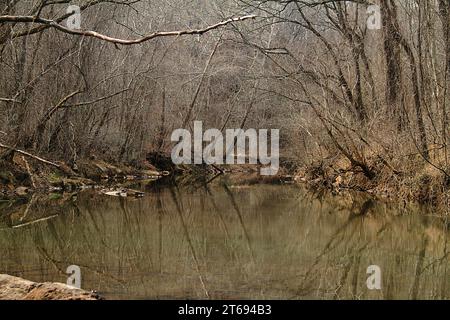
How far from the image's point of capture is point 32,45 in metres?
17.2

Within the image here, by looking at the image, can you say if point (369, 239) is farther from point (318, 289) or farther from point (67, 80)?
point (67, 80)

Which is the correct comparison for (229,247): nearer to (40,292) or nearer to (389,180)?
(40,292)

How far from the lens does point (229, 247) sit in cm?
830

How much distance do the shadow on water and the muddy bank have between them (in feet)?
2.79

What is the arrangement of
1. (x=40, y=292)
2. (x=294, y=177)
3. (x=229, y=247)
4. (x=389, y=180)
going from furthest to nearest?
(x=294, y=177) → (x=389, y=180) → (x=229, y=247) → (x=40, y=292)

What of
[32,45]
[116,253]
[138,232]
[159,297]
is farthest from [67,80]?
[159,297]

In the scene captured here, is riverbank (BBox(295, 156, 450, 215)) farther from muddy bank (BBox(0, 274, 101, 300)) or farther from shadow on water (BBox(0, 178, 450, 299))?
muddy bank (BBox(0, 274, 101, 300))

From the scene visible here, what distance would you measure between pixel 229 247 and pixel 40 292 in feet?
12.3

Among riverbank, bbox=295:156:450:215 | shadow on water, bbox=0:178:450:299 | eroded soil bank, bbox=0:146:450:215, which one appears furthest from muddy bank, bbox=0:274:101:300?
riverbank, bbox=295:156:450:215

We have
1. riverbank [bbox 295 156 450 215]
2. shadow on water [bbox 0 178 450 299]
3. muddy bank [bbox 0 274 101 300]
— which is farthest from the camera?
riverbank [bbox 295 156 450 215]

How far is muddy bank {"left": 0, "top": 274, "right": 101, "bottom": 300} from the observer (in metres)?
4.79

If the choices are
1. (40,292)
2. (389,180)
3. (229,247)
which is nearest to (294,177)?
(389,180)

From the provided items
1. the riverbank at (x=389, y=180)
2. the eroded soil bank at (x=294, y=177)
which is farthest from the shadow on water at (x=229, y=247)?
the eroded soil bank at (x=294, y=177)

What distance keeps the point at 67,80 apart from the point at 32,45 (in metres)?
1.63
